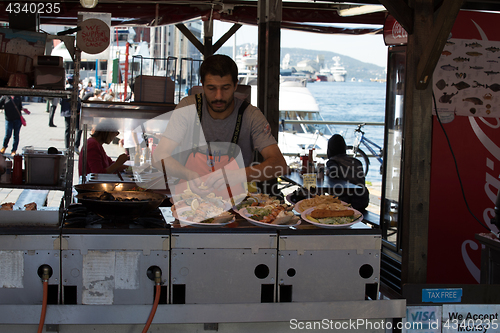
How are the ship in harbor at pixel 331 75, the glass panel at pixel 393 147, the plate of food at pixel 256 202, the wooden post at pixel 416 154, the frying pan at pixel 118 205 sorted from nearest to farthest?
the frying pan at pixel 118 205 < the plate of food at pixel 256 202 < the wooden post at pixel 416 154 < the glass panel at pixel 393 147 < the ship in harbor at pixel 331 75

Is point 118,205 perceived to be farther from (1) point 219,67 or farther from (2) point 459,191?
(2) point 459,191

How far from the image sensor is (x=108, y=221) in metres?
2.40

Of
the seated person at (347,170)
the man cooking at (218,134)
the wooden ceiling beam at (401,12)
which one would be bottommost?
the seated person at (347,170)

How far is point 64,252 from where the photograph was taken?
7.33 ft

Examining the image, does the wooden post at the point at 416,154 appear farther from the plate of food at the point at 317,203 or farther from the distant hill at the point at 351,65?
the distant hill at the point at 351,65

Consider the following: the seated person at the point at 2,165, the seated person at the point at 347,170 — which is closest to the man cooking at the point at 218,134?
the seated person at the point at 2,165

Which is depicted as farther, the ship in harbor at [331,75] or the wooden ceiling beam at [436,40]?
the ship in harbor at [331,75]

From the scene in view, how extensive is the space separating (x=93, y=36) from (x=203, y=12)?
110 inches

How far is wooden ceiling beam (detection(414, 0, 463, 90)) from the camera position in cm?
255

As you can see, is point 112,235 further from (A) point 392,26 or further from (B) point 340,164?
(B) point 340,164

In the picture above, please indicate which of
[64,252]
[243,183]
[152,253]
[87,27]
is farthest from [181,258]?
[87,27]

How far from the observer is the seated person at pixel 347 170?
5.84 m

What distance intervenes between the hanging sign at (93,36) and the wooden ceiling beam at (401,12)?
258 centimetres

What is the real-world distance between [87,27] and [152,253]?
8.87 ft
